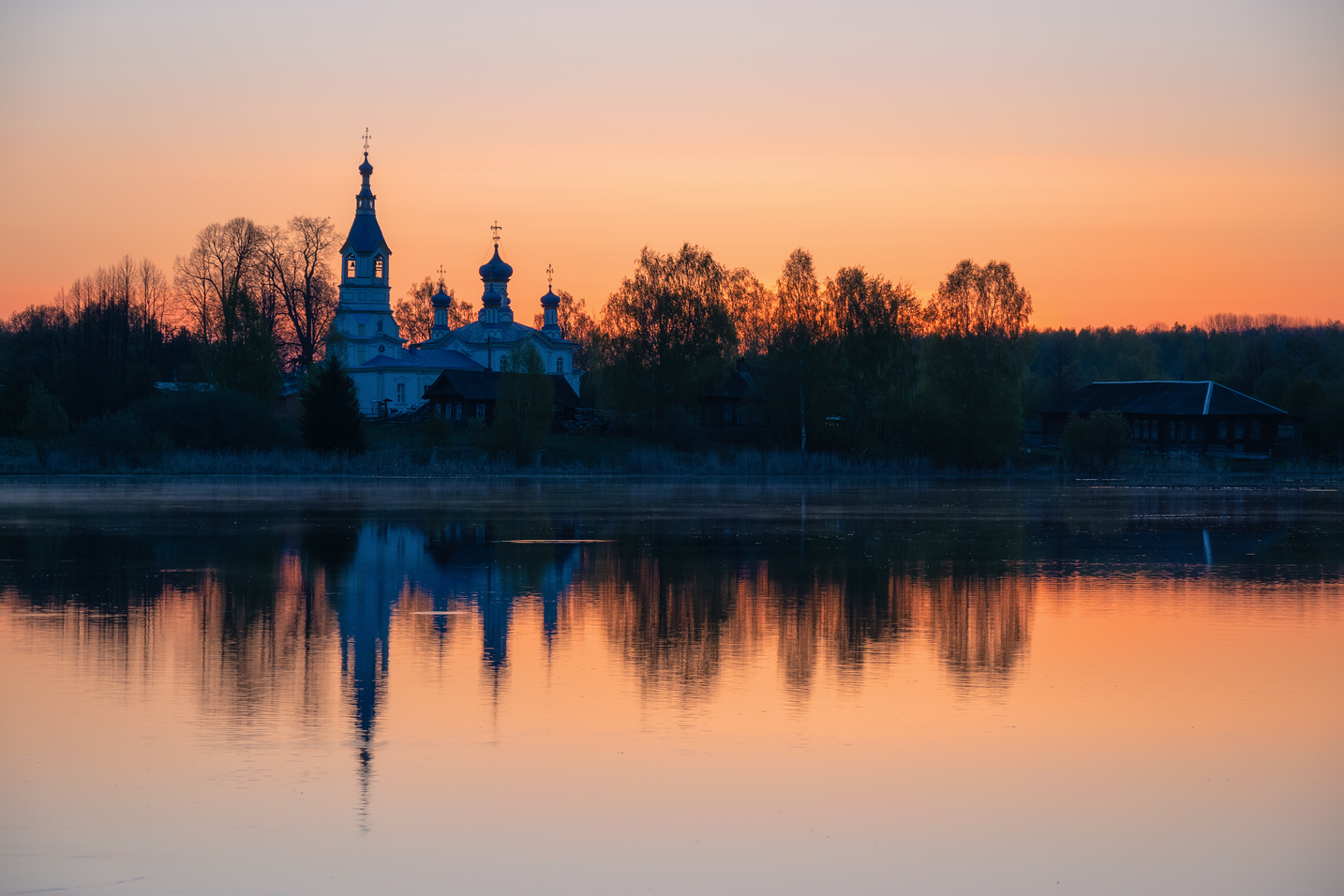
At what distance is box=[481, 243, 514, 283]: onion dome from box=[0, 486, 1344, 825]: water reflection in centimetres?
6267

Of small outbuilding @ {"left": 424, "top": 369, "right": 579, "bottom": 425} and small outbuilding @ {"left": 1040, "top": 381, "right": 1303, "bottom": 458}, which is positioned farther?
small outbuilding @ {"left": 424, "top": 369, "right": 579, "bottom": 425}

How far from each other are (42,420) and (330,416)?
36.0ft

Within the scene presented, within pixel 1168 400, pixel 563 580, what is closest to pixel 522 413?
pixel 1168 400

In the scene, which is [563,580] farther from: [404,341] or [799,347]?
[404,341]

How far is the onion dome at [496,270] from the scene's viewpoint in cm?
10031

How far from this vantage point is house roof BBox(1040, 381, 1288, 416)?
77.4 metres

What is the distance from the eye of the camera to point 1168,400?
79.2 metres

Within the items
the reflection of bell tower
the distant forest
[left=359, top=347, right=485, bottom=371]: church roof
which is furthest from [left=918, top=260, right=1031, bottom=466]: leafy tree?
A: the reflection of bell tower

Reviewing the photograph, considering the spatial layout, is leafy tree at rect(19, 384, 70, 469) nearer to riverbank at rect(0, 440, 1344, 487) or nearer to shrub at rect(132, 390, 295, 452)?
riverbank at rect(0, 440, 1344, 487)

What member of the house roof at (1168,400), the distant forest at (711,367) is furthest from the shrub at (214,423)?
the house roof at (1168,400)

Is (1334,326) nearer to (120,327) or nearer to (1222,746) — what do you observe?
(120,327)

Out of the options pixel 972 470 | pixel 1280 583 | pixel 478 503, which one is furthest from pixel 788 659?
pixel 972 470

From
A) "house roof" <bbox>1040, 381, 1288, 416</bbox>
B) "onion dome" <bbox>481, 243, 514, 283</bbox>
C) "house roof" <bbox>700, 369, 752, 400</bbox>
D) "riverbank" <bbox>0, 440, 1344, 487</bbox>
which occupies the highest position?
"onion dome" <bbox>481, 243, 514, 283</bbox>

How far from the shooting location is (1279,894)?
305 inches
